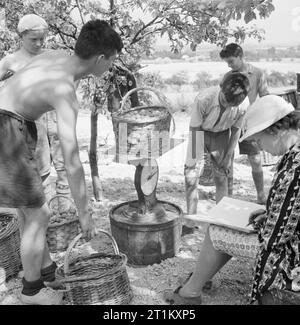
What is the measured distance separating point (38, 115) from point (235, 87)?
176 centimetres

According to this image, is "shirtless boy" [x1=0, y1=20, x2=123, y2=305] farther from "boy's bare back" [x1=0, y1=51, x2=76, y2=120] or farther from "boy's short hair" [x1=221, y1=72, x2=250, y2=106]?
"boy's short hair" [x1=221, y1=72, x2=250, y2=106]

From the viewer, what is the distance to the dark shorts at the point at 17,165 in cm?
303

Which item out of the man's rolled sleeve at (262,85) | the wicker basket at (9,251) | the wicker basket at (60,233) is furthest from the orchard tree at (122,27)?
the wicker basket at (9,251)

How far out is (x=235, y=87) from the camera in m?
3.96

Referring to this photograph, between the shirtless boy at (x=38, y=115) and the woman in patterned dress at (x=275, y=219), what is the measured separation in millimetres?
1009

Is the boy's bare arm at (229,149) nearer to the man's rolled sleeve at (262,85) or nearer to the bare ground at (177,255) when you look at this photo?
the bare ground at (177,255)

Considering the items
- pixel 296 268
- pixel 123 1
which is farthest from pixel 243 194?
pixel 296 268

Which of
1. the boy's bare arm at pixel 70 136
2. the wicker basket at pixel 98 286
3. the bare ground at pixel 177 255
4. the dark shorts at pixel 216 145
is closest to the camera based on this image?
the boy's bare arm at pixel 70 136

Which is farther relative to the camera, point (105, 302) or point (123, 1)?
point (123, 1)

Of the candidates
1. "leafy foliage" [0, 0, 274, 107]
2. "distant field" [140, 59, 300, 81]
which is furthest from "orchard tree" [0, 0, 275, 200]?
"distant field" [140, 59, 300, 81]

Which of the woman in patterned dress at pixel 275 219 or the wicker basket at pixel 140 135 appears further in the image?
the wicker basket at pixel 140 135
